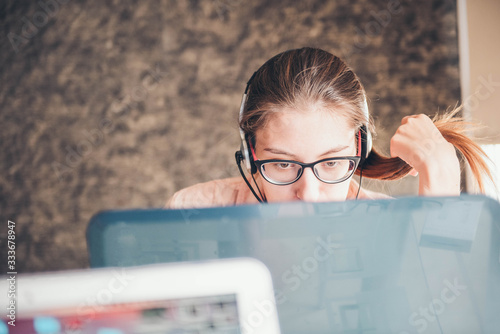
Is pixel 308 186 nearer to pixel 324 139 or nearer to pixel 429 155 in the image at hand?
pixel 324 139

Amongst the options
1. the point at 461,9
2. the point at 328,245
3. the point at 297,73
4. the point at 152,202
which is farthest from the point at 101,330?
the point at 461,9

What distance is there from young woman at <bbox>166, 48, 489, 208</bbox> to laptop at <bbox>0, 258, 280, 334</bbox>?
0.45 meters

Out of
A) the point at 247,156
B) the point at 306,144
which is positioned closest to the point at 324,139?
the point at 306,144

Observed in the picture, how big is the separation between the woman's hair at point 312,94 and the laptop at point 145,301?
1.89 feet

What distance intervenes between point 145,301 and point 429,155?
0.63m

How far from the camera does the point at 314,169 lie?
29.3 inches

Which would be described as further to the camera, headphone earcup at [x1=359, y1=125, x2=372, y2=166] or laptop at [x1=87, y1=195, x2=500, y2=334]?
headphone earcup at [x1=359, y1=125, x2=372, y2=166]

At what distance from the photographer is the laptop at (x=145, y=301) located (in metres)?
Result: 0.28

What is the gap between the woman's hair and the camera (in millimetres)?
844

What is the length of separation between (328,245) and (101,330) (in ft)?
0.60

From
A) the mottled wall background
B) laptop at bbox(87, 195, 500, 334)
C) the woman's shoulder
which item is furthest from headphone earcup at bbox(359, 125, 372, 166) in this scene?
the mottled wall background

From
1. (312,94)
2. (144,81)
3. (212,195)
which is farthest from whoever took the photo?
(144,81)

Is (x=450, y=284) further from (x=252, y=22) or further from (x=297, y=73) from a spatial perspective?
(x=252, y=22)

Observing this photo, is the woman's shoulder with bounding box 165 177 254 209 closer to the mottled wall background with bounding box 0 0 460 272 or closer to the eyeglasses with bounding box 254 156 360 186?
the eyeglasses with bounding box 254 156 360 186
